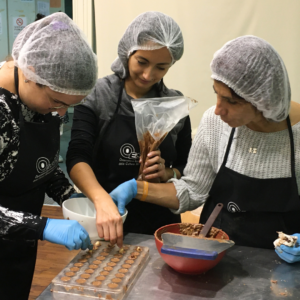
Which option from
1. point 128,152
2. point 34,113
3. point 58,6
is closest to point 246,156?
point 128,152

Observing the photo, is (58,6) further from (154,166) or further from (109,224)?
(109,224)

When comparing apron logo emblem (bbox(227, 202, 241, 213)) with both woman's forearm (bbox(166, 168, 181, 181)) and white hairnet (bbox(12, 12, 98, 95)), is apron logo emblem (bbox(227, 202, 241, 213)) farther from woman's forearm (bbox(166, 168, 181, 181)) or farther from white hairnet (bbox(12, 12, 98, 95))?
white hairnet (bbox(12, 12, 98, 95))

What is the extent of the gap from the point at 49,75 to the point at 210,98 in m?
2.01

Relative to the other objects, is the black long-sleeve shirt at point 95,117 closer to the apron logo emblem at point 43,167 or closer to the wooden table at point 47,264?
the apron logo emblem at point 43,167

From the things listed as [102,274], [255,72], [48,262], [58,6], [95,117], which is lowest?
[48,262]

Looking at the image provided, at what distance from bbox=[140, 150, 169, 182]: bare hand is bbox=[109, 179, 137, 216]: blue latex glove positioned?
9cm

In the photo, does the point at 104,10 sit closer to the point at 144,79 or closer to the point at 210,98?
the point at 210,98

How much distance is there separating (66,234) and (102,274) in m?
0.16

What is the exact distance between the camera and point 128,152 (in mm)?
1529

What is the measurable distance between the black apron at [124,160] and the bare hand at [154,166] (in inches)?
4.0

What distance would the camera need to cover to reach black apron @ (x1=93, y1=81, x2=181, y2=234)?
1.52m

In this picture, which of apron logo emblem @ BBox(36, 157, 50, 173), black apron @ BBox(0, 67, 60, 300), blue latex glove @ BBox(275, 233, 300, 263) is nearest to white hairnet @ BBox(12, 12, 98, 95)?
black apron @ BBox(0, 67, 60, 300)

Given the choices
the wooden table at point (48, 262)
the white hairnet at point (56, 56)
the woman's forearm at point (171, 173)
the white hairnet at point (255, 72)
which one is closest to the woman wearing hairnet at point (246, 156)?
the white hairnet at point (255, 72)

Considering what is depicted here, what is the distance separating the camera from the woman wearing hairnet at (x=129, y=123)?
1.43 m
